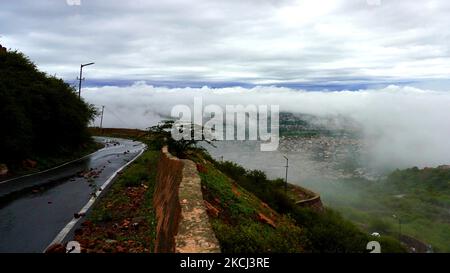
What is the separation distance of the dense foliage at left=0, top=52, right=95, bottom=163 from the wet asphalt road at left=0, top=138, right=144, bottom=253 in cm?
377

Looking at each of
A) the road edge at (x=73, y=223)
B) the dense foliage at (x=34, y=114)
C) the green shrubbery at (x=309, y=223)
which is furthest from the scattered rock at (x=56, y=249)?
the dense foliage at (x=34, y=114)

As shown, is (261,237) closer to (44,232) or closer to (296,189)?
(44,232)

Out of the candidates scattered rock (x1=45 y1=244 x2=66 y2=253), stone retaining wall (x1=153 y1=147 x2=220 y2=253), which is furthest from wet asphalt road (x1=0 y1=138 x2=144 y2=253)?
stone retaining wall (x1=153 y1=147 x2=220 y2=253)

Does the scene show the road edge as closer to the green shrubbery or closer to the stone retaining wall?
the stone retaining wall

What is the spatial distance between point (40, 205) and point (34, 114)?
49.8 feet

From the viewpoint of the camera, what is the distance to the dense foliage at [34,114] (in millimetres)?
20531

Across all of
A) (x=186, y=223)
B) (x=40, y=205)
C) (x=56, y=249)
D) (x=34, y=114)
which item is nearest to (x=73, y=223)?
(x=56, y=249)

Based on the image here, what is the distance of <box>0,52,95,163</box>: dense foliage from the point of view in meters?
20.5

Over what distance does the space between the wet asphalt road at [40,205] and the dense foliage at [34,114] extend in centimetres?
377

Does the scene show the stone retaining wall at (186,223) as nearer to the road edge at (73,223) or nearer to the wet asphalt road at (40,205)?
the road edge at (73,223)
